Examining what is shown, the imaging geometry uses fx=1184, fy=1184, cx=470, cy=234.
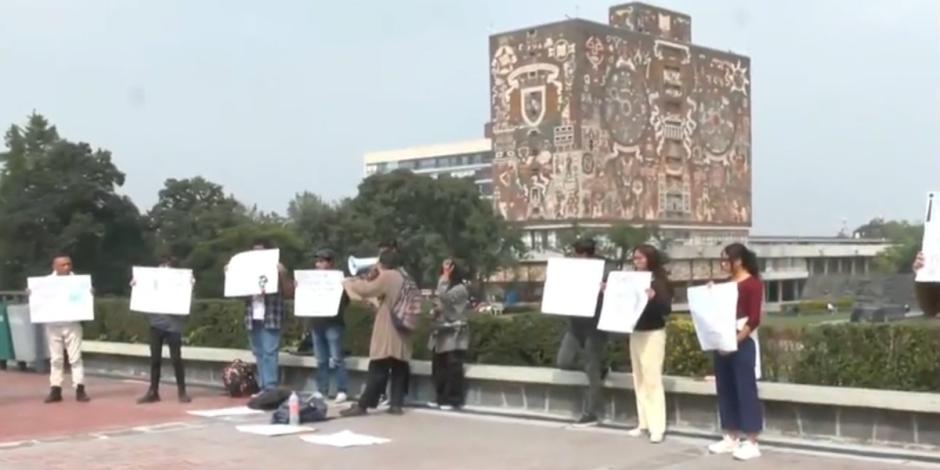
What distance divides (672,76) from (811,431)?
318 feet

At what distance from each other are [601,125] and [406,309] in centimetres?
8676

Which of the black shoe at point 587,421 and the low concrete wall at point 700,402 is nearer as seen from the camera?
the low concrete wall at point 700,402

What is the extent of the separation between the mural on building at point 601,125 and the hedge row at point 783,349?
3230 inches

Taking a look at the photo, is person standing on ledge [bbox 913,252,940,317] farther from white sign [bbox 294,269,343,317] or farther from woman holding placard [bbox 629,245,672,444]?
white sign [bbox 294,269,343,317]

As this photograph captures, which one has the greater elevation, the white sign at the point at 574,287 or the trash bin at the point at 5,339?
the white sign at the point at 574,287

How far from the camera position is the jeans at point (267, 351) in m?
13.8

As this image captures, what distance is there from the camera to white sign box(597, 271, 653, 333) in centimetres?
1052

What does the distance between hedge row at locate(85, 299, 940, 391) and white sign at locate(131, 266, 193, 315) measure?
72.1 inches

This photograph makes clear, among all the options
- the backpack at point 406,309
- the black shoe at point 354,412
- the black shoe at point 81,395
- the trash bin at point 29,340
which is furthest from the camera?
the trash bin at point 29,340

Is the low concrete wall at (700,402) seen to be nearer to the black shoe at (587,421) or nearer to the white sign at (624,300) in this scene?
the black shoe at (587,421)

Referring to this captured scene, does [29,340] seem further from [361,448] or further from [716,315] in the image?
[716,315]

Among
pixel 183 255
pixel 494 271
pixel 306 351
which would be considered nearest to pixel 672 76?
pixel 494 271

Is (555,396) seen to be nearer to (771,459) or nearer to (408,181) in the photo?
(771,459)

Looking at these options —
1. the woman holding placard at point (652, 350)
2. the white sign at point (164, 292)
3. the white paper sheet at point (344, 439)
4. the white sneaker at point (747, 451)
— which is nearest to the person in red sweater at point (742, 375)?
the white sneaker at point (747, 451)
